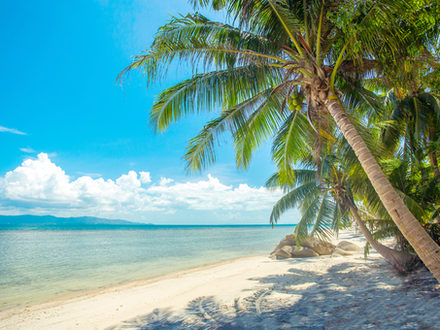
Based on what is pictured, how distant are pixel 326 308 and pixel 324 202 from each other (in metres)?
4.86

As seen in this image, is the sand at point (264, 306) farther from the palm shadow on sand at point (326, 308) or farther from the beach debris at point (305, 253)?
the beach debris at point (305, 253)

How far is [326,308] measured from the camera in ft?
15.4

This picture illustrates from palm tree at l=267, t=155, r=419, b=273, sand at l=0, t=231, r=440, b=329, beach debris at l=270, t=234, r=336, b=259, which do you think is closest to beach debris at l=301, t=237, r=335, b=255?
beach debris at l=270, t=234, r=336, b=259

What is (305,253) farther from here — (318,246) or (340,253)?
(340,253)

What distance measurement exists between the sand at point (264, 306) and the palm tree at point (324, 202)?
4.59 feet

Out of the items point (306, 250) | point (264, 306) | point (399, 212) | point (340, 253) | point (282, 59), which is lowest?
point (340, 253)

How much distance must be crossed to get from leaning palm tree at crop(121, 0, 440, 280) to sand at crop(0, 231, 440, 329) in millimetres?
2032

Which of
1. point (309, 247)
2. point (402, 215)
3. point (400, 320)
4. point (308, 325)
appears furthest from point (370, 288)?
point (309, 247)

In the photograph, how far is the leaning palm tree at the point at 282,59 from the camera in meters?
3.72

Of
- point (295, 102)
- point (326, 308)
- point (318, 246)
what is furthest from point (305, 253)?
point (295, 102)

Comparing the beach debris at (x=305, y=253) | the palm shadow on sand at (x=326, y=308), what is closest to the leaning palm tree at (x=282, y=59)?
the palm shadow on sand at (x=326, y=308)

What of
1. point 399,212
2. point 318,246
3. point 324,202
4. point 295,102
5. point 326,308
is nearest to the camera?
point 399,212

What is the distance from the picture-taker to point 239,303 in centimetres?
569

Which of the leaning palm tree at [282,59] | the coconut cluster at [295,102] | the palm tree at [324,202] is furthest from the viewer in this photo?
the palm tree at [324,202]
